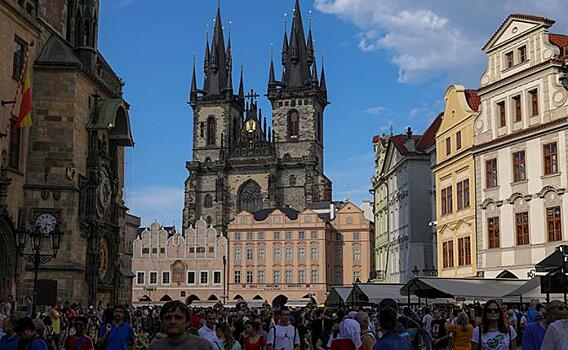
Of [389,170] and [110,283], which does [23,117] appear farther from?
[389,170]

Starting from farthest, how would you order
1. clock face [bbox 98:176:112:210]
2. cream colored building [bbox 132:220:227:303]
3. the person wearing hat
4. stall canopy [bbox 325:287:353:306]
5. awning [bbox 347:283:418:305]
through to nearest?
1. cream colored building [bbox 132:220:227:303]
2. stall canopy [bbox 325:287:353:306]
3. clock face [bbox 98:176:112:210]
4. awning [bbox 347:283:418:305]
5. the person wearing hat

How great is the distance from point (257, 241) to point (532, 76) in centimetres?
6311

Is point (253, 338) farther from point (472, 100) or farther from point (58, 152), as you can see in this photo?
point (472, 100)

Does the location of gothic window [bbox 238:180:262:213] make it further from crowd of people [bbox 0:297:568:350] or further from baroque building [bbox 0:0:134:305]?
crowd of people [bbox 0:297:568:350]

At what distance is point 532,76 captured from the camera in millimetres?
32969

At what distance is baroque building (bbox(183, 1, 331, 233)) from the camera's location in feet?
342

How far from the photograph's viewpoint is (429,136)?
5012 centimetres

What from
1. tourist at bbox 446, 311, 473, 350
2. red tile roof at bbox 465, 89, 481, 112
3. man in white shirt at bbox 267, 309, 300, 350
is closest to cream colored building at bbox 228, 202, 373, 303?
red tile roof at bbox 465, 89, 481, 112

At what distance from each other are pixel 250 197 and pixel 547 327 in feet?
319

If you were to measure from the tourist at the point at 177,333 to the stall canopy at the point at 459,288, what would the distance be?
60.2 ft

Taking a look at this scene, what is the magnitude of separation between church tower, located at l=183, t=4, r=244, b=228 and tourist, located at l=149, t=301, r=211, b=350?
9696 centimetres

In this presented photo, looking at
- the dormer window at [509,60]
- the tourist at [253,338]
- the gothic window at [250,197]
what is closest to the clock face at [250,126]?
the gothic window at [250,197]

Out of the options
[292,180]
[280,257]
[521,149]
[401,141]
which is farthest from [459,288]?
[292,180]

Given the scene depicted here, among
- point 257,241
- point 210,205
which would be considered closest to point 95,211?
point 257,241
